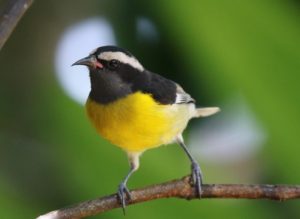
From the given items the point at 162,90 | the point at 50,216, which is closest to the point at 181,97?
the point at 162,90

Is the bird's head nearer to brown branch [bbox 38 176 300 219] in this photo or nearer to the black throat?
the black throat

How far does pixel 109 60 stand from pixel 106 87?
0.09 meters

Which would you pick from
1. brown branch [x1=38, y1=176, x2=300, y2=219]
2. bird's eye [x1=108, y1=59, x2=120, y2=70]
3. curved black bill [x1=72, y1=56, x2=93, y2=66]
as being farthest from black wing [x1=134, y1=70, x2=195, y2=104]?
brown branch [x1=38, y1=176, x2=300, y2=219]

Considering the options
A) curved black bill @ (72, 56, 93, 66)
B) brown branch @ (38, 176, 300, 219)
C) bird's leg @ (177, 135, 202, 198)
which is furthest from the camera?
curved black bill @ (72, 56, 93, 66)

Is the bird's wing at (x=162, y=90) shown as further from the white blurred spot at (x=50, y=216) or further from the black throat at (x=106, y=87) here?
the white blurred spot at (x=50, y=216)

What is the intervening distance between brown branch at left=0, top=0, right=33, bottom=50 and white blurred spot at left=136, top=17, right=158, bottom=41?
4.50ft

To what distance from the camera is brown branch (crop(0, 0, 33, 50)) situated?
3.78 ft

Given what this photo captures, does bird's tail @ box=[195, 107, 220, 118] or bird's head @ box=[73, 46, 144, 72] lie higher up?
bird's head @ box=[73, 46, 144, 72]

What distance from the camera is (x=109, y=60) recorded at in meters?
1.72

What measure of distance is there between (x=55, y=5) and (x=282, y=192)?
179cm

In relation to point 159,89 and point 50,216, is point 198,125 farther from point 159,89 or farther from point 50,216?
point 50,216

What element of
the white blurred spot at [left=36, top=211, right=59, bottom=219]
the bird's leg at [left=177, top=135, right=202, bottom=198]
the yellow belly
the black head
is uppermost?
the black head

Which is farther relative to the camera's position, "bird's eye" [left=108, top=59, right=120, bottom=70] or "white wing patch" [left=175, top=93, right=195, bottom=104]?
"white wing patch" [left=175, top=93, right=195, bottom=104]

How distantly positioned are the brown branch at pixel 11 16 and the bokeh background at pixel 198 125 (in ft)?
2.45
